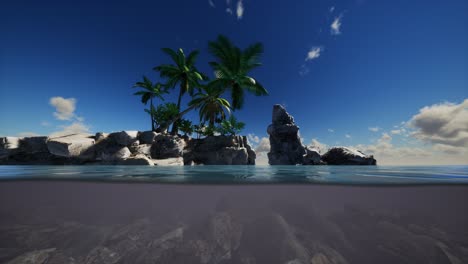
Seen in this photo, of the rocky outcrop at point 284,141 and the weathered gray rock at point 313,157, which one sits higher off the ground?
the rocky outcrop at point 284,141

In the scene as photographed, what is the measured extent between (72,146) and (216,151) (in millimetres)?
14362

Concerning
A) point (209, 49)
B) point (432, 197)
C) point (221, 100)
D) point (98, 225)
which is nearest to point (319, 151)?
point (221, 100)

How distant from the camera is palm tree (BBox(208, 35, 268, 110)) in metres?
19.3

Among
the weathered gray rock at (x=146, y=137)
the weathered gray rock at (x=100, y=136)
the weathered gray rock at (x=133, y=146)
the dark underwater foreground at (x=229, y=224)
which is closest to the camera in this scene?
the dark underwater foreground at (x=229, y=224)

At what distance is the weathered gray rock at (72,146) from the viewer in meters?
14.2

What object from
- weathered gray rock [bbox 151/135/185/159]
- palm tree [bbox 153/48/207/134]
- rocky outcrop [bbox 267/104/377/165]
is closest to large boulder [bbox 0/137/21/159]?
weathered gray rock [bbox 151/135/185/159]

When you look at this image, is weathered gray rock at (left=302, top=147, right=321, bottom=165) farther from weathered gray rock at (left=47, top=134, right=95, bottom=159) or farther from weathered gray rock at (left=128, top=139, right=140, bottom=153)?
weathered gray rock at (left=47, top=134, right=95, bottom=159)

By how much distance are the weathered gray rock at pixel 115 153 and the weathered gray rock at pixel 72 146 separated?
118 cm

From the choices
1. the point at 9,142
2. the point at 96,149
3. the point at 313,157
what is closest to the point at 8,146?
the point at 9,142

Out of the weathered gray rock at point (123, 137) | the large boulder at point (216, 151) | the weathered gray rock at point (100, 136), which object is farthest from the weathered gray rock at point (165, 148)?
the weathered gray rock at point (100, 136)

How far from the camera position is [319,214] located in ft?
12.2

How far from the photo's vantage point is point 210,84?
19016 mm

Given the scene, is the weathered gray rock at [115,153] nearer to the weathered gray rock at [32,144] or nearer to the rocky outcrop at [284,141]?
the weathered gray rock at [32,144]

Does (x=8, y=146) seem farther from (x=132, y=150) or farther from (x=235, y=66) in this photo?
(x=235, y=66)
